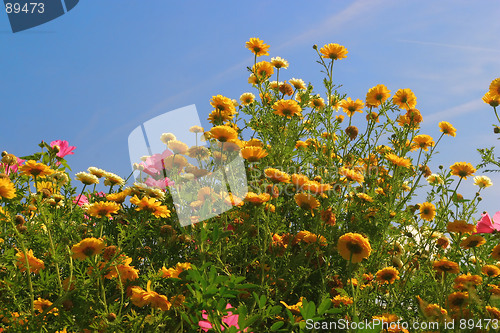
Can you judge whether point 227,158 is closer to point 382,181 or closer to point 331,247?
point 331,247

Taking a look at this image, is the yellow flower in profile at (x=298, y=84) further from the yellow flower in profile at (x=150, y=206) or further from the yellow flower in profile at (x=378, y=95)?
the yellow flower in profile at (x=150, y=206)

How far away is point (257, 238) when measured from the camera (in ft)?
6.46

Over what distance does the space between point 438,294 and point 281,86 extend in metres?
1.65

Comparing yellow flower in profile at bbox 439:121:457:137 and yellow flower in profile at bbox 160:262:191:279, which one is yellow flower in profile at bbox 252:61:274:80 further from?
yellow flower in profile at bbox 160:262:191:279

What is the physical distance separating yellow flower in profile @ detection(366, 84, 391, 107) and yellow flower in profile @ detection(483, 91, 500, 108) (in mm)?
650

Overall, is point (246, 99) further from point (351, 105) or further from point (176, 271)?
point (176, 271)

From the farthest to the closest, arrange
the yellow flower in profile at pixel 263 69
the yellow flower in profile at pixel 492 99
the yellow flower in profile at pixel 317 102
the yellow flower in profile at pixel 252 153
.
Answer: the yellow flower in profile at pixel 317 102 < the yellow flower in profile at pixel 263 69 < the yellow flower in profile at pixel 492 99 < the yellow flower in profile at pixel 252 153

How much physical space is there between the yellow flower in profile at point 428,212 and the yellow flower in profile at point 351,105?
2.53ft

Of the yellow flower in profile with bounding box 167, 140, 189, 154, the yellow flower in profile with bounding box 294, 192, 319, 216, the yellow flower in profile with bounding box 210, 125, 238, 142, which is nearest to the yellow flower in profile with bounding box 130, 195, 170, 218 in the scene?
the yellow flower in profile with bounding box 210, 125, 238, 142

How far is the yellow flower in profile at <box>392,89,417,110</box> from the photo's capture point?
2.72 meters

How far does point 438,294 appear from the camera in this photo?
6.07 ft

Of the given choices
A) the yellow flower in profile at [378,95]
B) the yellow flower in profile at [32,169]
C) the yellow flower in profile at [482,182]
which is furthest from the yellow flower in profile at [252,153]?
the yellow flower in profile at [482,182]

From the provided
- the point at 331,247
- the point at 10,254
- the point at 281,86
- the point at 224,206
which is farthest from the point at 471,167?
the point at 10,254

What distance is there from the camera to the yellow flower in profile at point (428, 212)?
8.32ft
